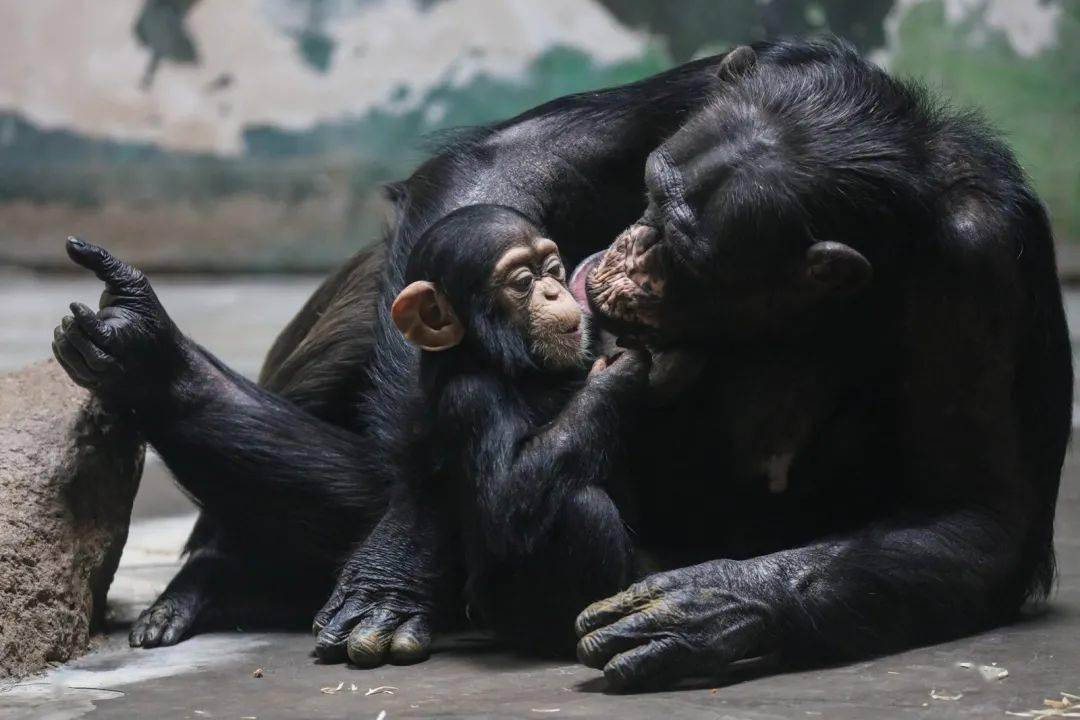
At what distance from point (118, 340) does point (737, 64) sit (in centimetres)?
175

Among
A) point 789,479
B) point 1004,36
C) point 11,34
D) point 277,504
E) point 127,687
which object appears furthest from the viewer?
point 11,34

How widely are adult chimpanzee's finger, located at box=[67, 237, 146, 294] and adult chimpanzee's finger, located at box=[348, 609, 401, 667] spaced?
3.60ft

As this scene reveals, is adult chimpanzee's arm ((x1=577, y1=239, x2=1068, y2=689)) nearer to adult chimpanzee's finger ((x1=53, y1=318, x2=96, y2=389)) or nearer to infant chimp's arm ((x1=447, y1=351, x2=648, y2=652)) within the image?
infant chimp's arm ((x1=447, y1=351, x2=648, y2=652))

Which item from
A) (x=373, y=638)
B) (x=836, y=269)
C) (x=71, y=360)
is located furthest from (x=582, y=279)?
(x=71, y=360)

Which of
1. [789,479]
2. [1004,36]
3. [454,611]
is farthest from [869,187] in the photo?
[1004,36]

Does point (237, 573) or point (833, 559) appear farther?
point (237, 573)

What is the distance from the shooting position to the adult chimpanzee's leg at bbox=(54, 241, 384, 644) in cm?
421

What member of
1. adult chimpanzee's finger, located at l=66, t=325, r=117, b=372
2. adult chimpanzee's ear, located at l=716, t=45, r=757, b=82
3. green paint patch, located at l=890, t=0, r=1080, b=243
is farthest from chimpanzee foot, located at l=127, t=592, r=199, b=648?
green paint patch, located at l=890, t=0, r=1080, b=243

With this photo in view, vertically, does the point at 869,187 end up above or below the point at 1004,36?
below

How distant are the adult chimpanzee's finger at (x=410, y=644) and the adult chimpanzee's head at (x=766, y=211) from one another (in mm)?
884

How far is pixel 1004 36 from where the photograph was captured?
40.3ft

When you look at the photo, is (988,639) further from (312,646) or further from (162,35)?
(162,35)

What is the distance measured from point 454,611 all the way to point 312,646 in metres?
0.37

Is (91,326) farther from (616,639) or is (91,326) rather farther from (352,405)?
(616,639)
